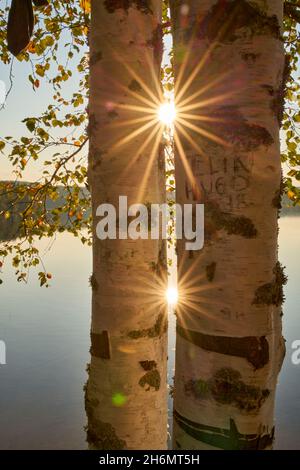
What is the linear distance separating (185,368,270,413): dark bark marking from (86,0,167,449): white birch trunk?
556 millimetres

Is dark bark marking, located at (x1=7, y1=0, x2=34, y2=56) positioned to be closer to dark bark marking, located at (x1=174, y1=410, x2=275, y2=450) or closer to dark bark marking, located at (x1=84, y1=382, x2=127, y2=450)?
dark bark marking, located at (x1=84, y1=382, x2=127, y2=450)

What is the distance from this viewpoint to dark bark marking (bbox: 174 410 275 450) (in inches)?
81.6

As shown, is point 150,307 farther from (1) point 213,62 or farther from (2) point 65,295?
(2) point 65,295

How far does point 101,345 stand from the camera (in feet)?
8.36

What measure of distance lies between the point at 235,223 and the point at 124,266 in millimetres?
762

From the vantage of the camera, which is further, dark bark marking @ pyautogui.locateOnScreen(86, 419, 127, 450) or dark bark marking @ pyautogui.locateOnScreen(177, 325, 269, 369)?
dark bark marking @ pyautogui.locateOnScreen(86, 419, 127, 450)

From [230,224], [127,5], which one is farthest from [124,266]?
[127,5]

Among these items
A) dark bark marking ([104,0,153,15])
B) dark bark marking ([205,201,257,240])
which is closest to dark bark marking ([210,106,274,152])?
dark bark marking ([205,201,257,240])

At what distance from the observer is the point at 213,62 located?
2131 mm

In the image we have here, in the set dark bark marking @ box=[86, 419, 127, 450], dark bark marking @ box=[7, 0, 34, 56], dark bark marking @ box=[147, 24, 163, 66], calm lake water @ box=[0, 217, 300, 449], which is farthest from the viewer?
calm lake water @ box=[0, 217, 300, 449]

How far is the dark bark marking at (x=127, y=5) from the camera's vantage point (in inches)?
99.2

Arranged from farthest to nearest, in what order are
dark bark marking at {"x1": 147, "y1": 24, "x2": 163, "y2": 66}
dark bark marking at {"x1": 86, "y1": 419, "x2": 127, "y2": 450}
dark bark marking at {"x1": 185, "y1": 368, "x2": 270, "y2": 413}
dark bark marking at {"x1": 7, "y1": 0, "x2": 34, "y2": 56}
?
1. dark bark marking at {"x1": 7, "y1": 0, "x2": 34, "y2": 56}
2. dark bark marking at {"x1": 147, "y1": 24, "x2": 163, "y2": 66}
3. dark bark marking at {"x1": 86, "y1": 419, "x2": 127, "y2": 450}
4. dark bark marking at {"x1": 185, "y1": 368, "x2": 270, "y2": 413}

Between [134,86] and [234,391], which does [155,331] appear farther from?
[134,86]

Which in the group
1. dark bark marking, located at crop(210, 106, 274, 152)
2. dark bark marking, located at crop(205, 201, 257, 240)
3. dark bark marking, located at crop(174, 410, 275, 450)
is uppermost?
dark bark marking, located at crop(210, 106, 274, 152)
